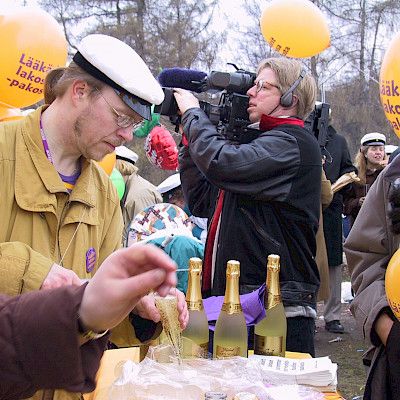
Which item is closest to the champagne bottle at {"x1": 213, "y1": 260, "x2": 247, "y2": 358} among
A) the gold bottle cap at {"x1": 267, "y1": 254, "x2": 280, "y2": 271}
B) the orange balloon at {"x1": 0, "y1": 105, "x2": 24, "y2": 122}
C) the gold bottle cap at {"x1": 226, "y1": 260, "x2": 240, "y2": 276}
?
the gold bottle cap at {"x1": 226, "y1": 260, "x2": 240, "y2": 276}

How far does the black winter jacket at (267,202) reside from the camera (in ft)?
7.82

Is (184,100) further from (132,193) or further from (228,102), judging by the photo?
(132,193)

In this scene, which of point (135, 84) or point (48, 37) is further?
point (48, 37)

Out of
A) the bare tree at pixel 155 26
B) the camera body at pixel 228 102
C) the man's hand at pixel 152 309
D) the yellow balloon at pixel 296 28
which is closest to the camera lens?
the man's hand at pixel 152 309

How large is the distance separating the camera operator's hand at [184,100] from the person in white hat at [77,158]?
0.81 meters

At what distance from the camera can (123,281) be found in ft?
2.75

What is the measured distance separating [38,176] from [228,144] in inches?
39.4

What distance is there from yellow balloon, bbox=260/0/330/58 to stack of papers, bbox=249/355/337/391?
9.27ft

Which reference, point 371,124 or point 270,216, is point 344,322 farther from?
point 371,124

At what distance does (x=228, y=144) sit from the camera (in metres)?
2.46

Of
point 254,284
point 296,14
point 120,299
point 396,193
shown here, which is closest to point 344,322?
point 296,14

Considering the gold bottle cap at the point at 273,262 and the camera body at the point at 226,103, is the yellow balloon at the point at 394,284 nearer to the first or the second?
the gold bottle cap at the point at 273,262

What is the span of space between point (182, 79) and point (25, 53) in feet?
2.99

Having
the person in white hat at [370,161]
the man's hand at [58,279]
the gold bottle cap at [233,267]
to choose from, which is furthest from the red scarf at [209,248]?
the person in white hat at [370,161]
